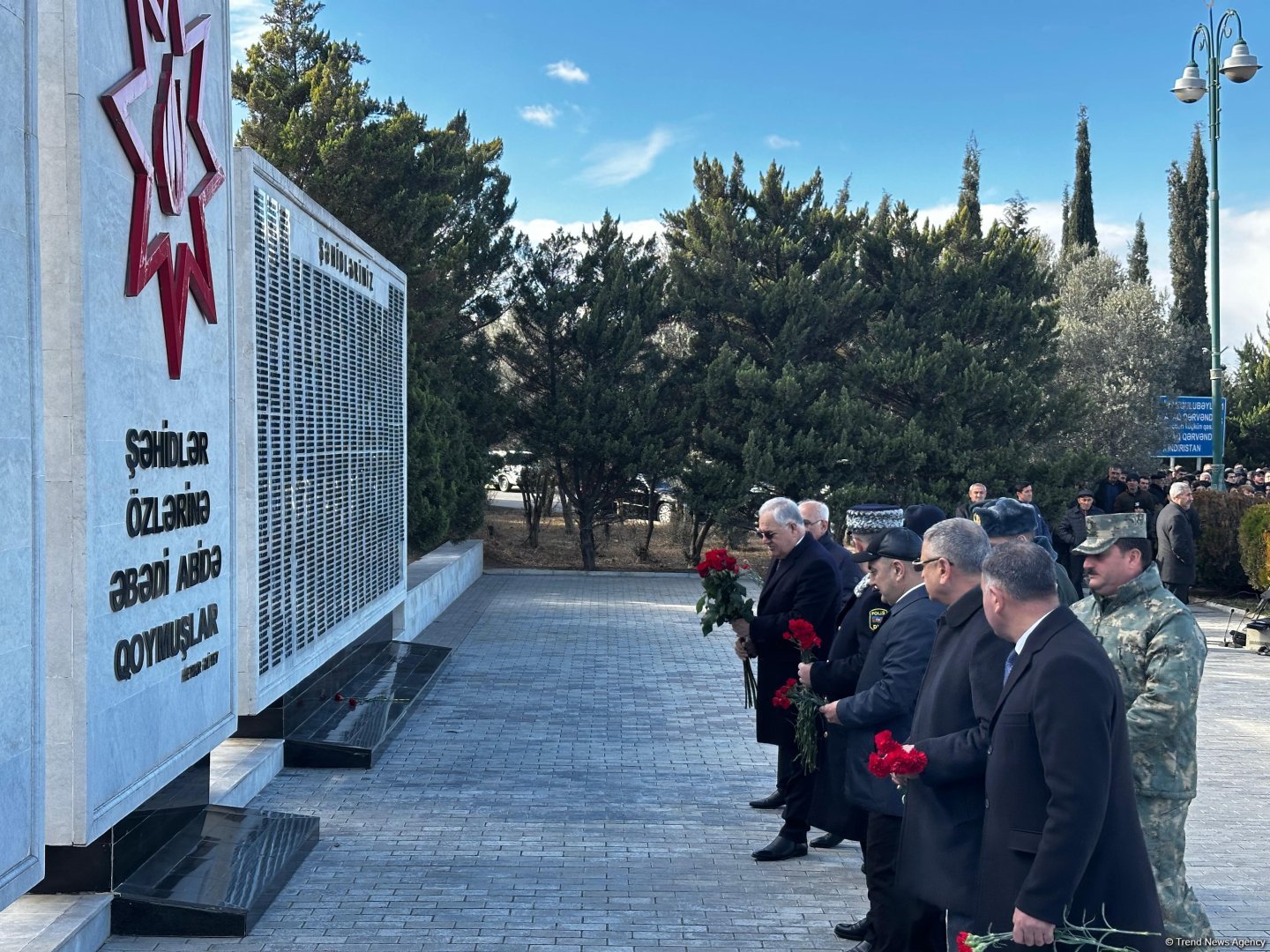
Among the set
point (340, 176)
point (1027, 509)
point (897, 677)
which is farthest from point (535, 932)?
point (340, 176)

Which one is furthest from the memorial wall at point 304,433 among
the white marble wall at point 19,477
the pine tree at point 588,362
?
the pine tree at point 588,362

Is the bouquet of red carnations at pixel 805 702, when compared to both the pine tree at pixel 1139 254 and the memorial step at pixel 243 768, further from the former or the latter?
the pine tree at pixel 1139 254

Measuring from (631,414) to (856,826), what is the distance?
17855 mm

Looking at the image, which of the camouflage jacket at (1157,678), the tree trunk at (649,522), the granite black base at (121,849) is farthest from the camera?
the tree trunk at (649,522)

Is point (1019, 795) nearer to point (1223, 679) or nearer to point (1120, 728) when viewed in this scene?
point (1120, 728)

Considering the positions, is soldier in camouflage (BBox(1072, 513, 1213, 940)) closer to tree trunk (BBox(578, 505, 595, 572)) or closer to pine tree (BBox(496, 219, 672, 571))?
pine tree (BBox(496, 219, 672, 571))

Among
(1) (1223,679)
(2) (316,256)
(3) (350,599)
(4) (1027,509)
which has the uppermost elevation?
(2) (316,256)

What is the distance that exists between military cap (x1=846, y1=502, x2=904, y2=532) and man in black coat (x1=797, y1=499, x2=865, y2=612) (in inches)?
18.0

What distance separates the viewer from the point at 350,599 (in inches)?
428

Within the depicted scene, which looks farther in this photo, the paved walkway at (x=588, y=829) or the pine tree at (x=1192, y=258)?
the pine tree at (x=1192, y=258)

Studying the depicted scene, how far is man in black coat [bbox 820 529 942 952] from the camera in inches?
201

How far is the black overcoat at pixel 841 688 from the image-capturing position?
225 inches

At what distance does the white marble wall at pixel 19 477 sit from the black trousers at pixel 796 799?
375 centimetres

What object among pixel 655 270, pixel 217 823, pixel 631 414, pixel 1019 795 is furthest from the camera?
pixel 655 270
